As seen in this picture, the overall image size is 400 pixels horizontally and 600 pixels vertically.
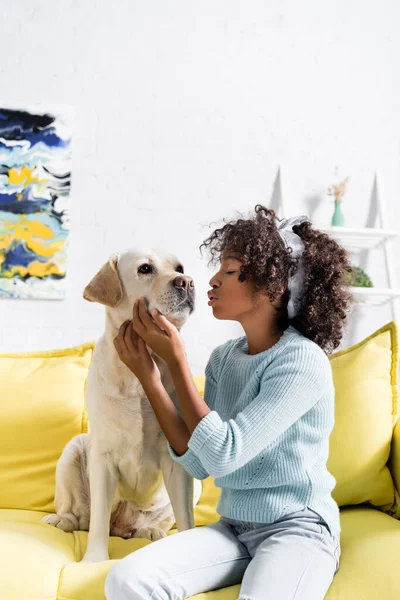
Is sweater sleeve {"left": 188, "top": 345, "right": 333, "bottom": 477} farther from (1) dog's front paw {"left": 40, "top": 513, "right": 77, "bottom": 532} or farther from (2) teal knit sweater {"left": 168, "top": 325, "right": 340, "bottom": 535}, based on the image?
(1) dog's front paw {"left": 40, "top": 513, "right": 77, "bottom": 532}

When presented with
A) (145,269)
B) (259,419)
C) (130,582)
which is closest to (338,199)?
(145,269)

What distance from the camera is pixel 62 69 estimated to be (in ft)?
8.46

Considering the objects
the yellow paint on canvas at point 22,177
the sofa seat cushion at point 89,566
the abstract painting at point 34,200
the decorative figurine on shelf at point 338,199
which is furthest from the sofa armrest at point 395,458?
the yellow paint on canvas at point 22,177

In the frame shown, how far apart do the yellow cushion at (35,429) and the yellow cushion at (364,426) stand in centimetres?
44

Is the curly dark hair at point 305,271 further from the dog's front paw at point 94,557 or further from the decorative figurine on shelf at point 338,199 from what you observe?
the decorative figurine on shelf at point 338,199

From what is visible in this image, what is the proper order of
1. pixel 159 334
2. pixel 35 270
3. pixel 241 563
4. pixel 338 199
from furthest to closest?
pixel 338 199 < pixel 35 270 < pixel 159 334 < pixel 241 563

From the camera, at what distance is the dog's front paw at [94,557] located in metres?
1.41

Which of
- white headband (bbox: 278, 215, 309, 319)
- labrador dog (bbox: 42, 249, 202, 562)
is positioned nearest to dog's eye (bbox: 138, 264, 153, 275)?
labrador dog (bbox: 42, 249, 202, 562)

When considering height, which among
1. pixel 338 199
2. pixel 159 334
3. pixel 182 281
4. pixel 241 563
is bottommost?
pixel 241 563

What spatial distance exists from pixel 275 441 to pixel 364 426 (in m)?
0.46

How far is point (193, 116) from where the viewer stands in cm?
263

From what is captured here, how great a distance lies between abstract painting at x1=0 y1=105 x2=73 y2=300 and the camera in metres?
2.46

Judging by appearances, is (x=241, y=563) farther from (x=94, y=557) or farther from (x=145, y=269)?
(x=145, y=269)

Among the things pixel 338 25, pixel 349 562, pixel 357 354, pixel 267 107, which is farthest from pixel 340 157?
pixel 349 562
